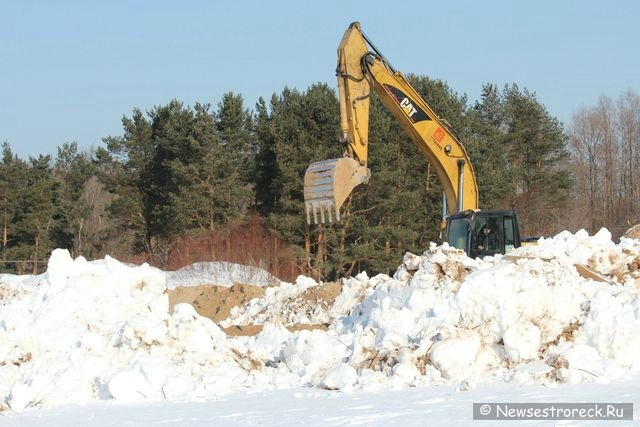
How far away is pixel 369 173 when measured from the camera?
1552cm

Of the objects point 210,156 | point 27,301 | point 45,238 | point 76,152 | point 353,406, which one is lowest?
point 353,406

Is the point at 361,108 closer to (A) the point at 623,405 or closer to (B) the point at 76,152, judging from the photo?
(A) the point at 623,405

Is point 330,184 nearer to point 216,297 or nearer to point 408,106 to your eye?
point 408,106

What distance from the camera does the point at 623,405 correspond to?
6973mm

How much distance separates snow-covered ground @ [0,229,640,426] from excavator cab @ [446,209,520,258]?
3984mm

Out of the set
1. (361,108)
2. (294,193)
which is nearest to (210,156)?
(294,193)

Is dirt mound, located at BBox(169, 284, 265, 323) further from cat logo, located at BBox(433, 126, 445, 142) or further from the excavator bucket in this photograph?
the excavator bucket

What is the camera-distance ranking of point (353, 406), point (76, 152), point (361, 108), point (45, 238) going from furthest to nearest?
point (76, 152) → point (45, 238) → point (361, 108) → point (353, 406)

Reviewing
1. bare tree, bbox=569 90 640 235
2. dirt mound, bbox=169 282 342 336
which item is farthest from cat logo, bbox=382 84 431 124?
bare tree, bbox=569 90 640 235

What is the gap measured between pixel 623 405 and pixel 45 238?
34.9m

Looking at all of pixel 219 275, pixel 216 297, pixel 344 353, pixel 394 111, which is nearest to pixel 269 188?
pixel 219 275

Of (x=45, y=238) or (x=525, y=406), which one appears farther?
(x=45, y=238)

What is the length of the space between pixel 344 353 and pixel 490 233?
20.4ft

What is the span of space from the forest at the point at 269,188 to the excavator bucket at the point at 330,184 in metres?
15.1
